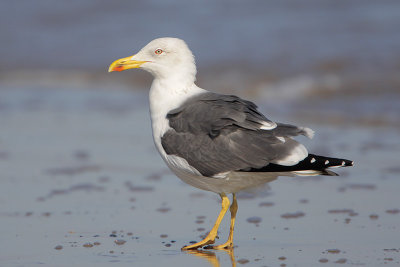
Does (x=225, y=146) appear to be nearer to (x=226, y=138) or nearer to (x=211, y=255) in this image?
(x=226, y=138)

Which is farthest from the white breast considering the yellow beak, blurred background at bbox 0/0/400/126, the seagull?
blurred background at bbox 0/0/400/126

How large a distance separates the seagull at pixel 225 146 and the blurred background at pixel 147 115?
451 mm

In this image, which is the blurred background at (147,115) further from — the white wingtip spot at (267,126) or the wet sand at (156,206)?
the white wingtip spot at (267,126)

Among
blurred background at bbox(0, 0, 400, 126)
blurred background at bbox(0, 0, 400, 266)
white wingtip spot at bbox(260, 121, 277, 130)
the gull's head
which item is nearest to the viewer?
white wingtip spot at bbox(260, 121, 277, 130)

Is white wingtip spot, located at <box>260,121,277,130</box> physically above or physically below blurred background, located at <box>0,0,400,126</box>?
below

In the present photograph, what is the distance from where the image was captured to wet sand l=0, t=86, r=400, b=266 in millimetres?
4301

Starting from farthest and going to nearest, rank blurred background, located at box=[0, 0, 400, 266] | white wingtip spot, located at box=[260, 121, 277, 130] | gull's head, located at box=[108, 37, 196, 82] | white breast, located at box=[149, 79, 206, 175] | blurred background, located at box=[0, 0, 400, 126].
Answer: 1. blurred background, located at box=[0, 0, 400, 126]
2. gull's head, located at box=[108, 37, 196, 82]
3. blurred background, located at box=[0, 0, 400, 266]
4. white breast, located at box=[149, 79, 206, 175]
5. white wingtip spot, located at box=[260, 121, 277, 130]

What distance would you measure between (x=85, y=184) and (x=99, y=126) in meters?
2.17

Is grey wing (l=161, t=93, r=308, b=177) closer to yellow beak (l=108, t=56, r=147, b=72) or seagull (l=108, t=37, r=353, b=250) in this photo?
seagull (l=108, t=37, r=353, b=250)

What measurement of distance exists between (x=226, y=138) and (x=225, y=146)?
0.05m

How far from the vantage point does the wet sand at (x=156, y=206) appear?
4.30 meters

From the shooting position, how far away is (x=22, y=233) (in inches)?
185

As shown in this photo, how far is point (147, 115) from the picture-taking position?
867 centimetres

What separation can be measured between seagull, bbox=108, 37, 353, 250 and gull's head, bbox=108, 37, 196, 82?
0.23 metres
